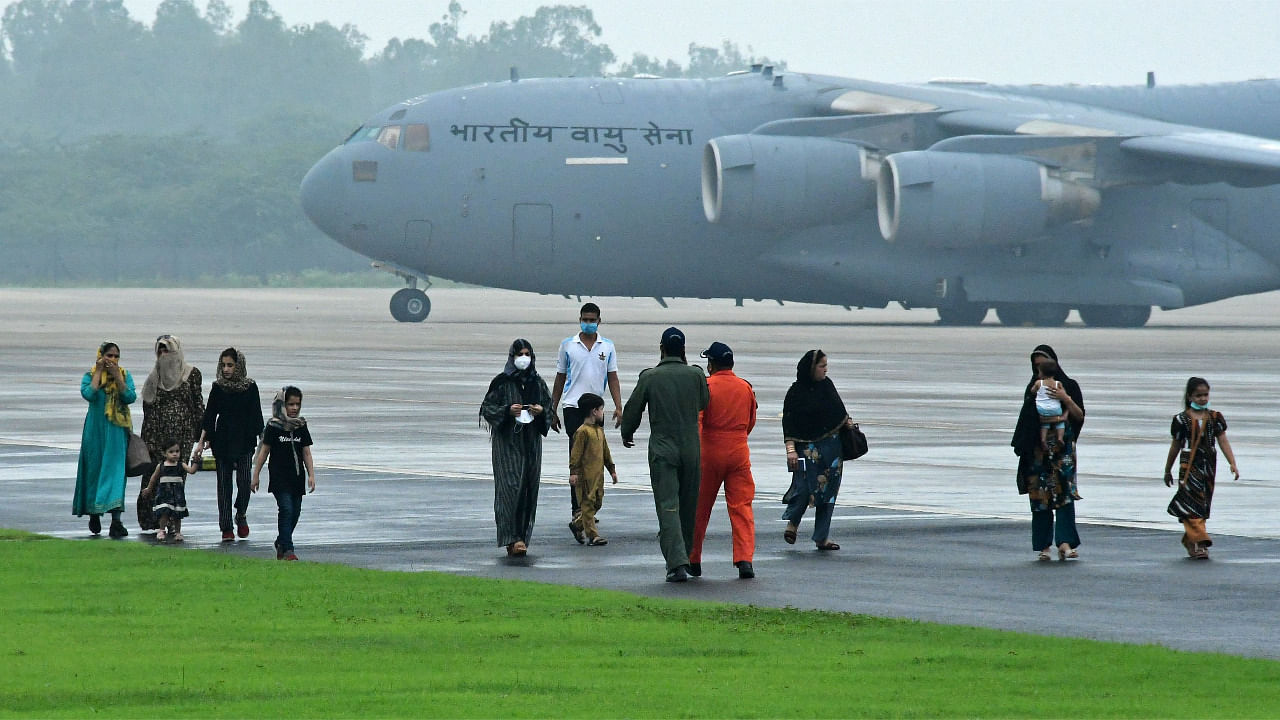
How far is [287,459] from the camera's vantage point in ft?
48.5

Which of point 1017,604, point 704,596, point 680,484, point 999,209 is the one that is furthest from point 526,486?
point 999,209

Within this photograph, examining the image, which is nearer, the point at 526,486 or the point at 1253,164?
the point at 526,486

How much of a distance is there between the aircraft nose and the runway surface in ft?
18.4

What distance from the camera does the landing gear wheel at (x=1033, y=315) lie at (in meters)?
49.9

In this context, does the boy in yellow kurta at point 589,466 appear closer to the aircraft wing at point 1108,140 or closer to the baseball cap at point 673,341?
the baseball cap at point 673,341

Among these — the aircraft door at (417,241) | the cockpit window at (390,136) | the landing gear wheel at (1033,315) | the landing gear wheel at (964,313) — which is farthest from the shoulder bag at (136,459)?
the landing gear wheel at (1033,315)

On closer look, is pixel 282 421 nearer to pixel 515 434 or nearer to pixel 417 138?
pixel 515 434

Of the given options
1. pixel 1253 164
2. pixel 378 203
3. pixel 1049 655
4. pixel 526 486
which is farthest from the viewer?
pixel 378 203

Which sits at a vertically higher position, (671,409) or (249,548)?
(671,409)

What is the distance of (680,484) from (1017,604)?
8.01 ft

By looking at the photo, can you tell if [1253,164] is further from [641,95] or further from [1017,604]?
[1017,604]

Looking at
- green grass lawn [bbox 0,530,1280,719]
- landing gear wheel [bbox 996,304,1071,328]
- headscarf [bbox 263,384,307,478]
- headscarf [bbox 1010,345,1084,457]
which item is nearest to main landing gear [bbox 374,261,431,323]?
landing gear wheel [bbox 996,304,1071,328]

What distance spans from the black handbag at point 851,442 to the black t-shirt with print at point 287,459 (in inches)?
148

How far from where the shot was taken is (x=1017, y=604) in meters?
12.7
